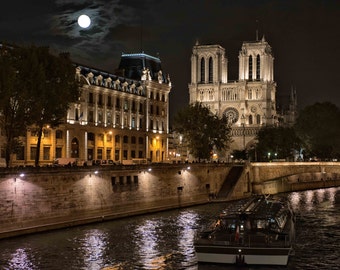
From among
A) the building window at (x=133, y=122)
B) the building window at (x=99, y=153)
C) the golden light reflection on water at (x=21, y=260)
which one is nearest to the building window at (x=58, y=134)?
the building window at (x=99, y=153)

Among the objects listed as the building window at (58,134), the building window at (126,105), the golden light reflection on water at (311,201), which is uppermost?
the building window at (126,105)

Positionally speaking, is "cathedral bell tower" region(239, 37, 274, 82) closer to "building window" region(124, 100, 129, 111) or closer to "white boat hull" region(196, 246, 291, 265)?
"building window" region(124, 100, 129, 111)

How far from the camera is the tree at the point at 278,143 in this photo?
13988cm

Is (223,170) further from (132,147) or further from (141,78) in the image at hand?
(141,78)

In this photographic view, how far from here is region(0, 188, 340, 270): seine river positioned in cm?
3622

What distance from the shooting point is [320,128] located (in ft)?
444

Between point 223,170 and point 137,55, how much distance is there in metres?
33.4

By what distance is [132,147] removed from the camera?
103m

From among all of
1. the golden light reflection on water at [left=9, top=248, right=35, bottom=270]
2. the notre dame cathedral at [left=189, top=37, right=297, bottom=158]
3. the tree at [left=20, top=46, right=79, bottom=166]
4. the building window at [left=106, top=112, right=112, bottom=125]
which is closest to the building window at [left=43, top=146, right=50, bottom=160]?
the building window at [left=106, top=112, right=112, bottom=125]

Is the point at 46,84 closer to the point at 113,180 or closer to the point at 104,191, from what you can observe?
the point at 113,180

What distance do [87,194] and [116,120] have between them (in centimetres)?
4557

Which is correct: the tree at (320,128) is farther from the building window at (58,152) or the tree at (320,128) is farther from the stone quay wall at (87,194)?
the building window at (58,152)

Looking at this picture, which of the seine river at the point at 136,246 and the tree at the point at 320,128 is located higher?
the tree at the point at 320,128

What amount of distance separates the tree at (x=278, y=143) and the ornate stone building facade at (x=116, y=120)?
3721cm
